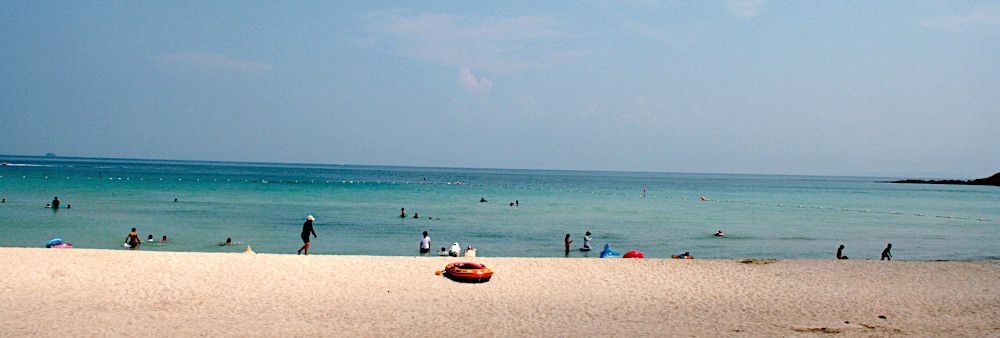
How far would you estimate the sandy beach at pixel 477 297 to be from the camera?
1199cm

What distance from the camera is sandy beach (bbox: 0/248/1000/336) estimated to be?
1199 cm

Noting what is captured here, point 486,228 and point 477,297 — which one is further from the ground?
point 477,297

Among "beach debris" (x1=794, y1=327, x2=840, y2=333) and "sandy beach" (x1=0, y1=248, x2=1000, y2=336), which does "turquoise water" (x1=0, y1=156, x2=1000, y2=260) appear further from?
"beach debris" (x1=794, y1=327, x2=840, y2=333)

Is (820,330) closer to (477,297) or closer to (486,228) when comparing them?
(477,297)

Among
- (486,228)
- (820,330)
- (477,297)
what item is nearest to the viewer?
(820,330)

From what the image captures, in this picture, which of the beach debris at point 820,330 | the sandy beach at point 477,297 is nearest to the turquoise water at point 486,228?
the sandy beach at point 477,297

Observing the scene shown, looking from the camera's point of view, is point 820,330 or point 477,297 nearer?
point 820,330

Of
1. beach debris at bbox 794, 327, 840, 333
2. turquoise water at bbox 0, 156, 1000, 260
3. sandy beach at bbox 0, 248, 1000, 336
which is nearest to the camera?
sandy beach at bbox 0, 248, 1000, 336

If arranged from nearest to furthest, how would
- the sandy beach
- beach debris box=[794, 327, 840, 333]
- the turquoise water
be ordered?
the sandy beach
beach debris box=[794, 327, 840, 333]
the turquoise water

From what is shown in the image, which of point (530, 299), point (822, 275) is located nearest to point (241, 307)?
point (530, 299)

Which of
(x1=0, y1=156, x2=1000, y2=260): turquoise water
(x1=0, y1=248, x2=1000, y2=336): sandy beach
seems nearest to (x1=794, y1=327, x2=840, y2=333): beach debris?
(x1=0, y1=248, x2=1000, y2=336): sandy beach

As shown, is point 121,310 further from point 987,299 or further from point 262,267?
point 987,299

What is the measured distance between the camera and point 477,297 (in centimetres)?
1472

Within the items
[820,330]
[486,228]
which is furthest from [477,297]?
[486,228]
